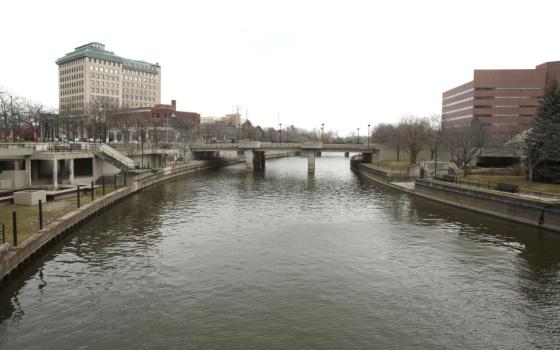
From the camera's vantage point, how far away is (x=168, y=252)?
30641 millimetres

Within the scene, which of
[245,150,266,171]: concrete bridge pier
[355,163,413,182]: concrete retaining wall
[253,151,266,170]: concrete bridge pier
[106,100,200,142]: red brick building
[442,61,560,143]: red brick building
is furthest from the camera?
[106,100,200,142]: red brick building

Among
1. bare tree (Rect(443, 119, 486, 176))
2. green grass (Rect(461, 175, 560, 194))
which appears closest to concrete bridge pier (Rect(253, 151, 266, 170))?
bare tree (Rect(443, 119, 486, 176))

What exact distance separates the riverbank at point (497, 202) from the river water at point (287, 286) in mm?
1439

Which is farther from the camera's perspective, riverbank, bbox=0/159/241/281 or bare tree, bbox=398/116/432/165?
bare tree, bbox=398/116/432/165

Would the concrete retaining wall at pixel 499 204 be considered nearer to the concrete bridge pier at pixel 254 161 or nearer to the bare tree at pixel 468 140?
the bare tree at pixel 468 140

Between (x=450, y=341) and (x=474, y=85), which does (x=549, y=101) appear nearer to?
(x=450, y=341)

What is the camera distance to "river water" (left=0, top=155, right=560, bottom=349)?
18.3 m

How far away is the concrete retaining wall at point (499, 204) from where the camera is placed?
127 feet

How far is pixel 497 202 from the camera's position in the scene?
1767 inches

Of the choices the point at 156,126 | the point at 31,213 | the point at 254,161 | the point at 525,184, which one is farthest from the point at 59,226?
the point at 156,126

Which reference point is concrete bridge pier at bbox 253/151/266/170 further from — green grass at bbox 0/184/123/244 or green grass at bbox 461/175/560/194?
green grass at bbox 0/184/123/244

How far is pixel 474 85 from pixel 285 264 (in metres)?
131

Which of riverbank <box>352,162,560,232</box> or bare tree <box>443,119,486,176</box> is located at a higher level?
bare tree <box>443,119,486,176</box>

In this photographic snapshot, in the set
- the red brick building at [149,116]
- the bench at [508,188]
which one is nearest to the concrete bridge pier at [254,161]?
the red brick building at [149,116]
